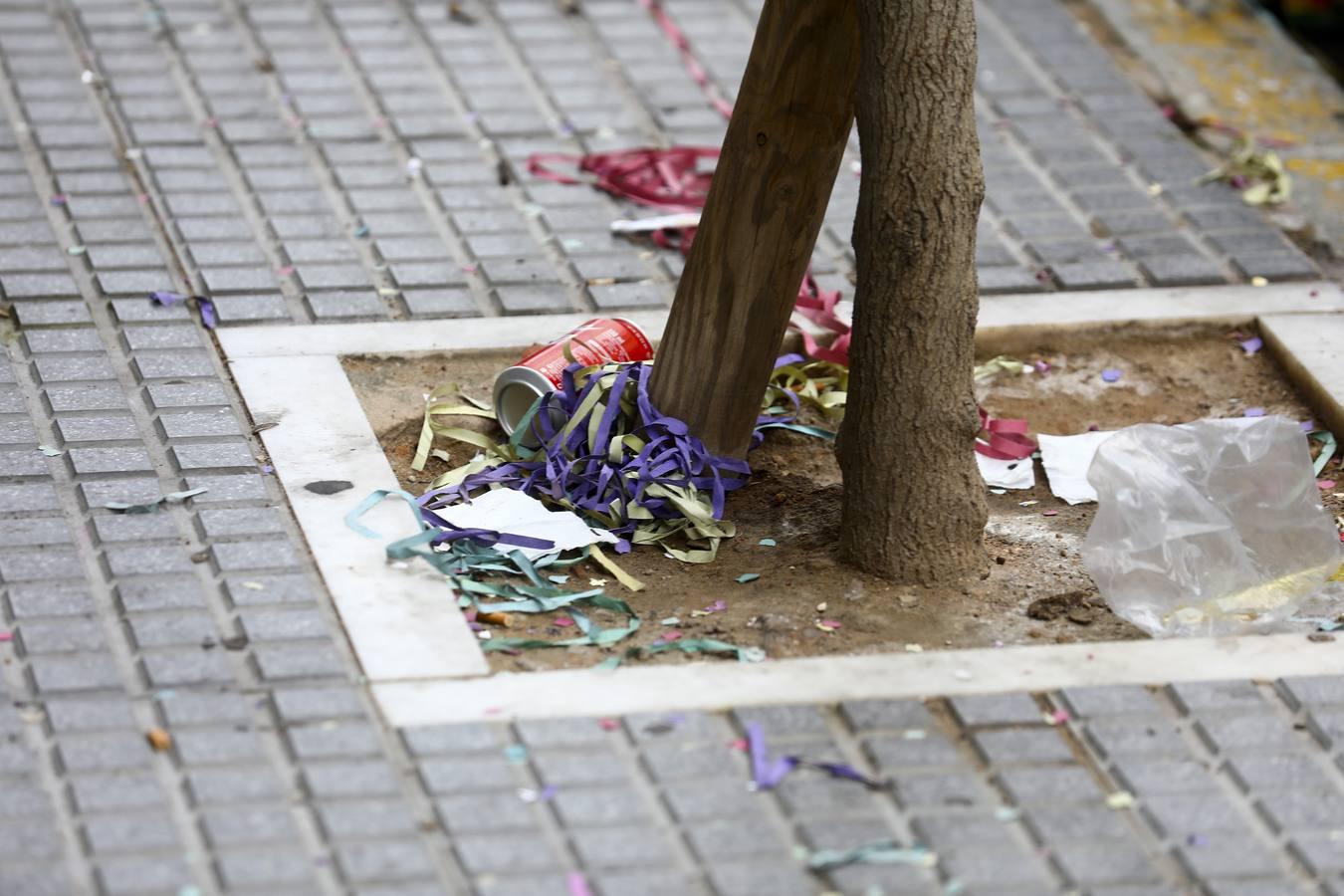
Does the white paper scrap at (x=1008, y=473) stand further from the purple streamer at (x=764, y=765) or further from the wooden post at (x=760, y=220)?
the purple streamer at (x=764, y=765)

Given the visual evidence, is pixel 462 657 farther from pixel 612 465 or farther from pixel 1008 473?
pixel 1008 473

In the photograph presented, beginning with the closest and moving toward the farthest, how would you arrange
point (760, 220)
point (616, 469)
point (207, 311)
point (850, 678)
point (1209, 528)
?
point (850, 678) → point (1209, 528) → point (760, 220) → point (616, 469) → point (207, 311)

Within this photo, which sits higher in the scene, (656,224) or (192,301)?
(656,224)

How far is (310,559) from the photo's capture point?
4164mm

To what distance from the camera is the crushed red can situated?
4730 mm

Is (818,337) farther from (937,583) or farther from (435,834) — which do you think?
(435,834)

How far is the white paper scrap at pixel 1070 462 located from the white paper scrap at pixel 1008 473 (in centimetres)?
5

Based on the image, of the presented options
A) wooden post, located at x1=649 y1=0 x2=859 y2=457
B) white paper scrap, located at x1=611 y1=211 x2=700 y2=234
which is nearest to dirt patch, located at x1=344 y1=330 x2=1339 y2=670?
wooden post, located at x1=649 y1=0 x2=859 y2=457

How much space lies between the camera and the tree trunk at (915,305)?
400 cm

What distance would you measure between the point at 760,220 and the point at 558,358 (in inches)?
28.8

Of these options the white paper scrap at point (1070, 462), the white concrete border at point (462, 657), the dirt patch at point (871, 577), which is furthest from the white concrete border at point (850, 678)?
the white paper scrap at point (1070, 462)

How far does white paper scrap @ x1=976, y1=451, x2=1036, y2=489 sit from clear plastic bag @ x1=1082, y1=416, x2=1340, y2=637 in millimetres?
514

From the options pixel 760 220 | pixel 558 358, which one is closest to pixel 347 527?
pixel 558 358

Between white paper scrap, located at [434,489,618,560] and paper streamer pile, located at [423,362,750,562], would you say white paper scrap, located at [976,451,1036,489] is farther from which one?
white paper scrap, located at [434,489,618,560]
